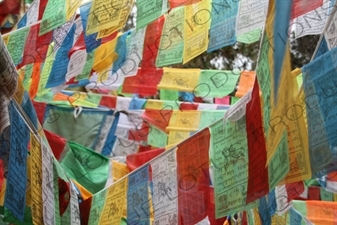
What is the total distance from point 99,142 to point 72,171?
106 cm

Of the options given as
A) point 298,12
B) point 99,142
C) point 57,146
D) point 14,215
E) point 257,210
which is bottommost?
point 14,215

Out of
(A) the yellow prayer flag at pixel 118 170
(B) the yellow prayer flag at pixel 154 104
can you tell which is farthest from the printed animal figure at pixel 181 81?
(A) the yellow prayer flag at pixel 118 170

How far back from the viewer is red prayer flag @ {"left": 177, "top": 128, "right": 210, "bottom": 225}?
340 centimetres

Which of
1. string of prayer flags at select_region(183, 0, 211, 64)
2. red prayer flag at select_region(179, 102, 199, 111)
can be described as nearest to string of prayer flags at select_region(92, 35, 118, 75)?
string of prayer flags at select_region(183, 0, 211, 64)

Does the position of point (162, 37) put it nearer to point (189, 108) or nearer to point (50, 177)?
point (50, 177)

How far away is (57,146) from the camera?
4.57m

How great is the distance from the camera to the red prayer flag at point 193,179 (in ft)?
11.1

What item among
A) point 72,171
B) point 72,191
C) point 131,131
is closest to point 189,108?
point 131,131

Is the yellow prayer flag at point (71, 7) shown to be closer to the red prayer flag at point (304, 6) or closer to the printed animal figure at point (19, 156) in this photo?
the printed animal figure at point (19, 156)

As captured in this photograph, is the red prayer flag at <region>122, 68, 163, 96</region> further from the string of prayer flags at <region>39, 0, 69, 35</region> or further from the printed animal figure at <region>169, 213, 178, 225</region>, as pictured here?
the printed animal figure at <region>169, 213, 178, 225</region>

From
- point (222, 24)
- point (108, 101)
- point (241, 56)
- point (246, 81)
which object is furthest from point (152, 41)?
point (241, 56)

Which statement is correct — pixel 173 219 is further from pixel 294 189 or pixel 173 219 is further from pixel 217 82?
pixel 217 82

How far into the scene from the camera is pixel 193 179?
3463 mm

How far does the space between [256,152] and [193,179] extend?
0.62 meters
